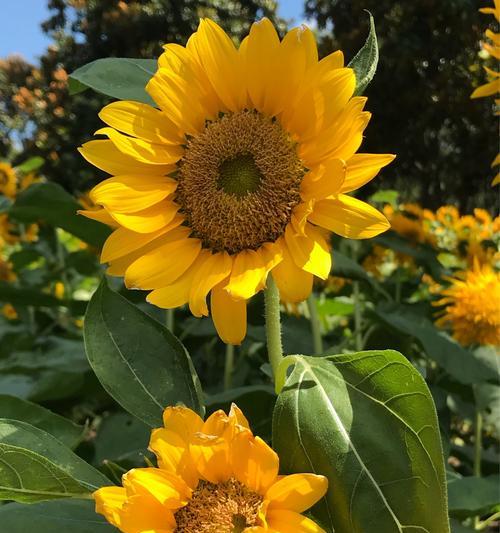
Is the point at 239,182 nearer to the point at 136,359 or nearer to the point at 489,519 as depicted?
the point at 136,359

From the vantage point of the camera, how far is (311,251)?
2.11 feet

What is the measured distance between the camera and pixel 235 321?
2.21ft

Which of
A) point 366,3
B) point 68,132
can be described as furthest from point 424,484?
point 68,132

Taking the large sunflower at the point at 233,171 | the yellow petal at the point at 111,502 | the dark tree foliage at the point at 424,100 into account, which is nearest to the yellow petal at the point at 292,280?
the large sunflower at the point at 233,171

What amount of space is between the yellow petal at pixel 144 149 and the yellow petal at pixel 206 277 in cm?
11

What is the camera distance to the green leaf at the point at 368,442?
541 mm

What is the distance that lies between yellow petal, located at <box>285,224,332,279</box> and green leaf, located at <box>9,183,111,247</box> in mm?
731

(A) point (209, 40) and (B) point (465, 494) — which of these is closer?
(A) point (209, 40)

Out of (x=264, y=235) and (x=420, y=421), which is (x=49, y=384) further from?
(x=420, y=421)

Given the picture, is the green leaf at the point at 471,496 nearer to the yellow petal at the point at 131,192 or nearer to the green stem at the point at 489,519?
the green stem at the point at 489,519

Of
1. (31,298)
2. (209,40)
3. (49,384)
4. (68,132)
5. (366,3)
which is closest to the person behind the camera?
(209,40)

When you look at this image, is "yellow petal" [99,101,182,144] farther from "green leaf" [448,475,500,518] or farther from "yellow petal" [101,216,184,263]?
"green leaf" [448,475,500,518]

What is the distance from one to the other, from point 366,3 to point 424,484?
15.0 ft

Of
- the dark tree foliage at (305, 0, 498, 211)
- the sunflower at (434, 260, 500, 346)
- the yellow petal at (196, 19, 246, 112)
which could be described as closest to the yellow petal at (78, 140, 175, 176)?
the yellow petal at (196, 19, 246, 112)
